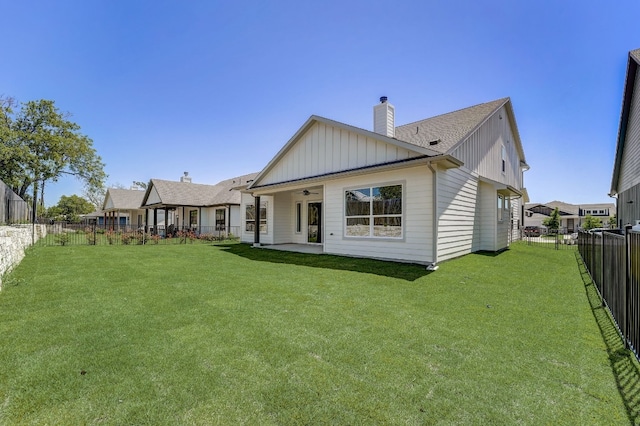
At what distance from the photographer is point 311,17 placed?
10219mm

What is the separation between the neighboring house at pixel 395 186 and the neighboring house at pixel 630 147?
4261 millimetres

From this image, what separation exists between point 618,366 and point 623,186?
17381 millimetres

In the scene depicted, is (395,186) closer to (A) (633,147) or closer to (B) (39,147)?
(A) (633,147)

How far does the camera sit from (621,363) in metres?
3.34

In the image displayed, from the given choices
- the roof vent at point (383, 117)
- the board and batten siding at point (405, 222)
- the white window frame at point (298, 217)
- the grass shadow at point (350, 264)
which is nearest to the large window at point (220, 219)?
the white window frame at point (298, 217)

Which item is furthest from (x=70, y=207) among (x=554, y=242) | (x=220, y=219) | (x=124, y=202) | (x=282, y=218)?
(x=554, y=242)

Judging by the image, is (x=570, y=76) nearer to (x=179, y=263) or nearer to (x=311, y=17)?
(x=311, y=17)

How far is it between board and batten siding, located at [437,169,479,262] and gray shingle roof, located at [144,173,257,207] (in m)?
16.3

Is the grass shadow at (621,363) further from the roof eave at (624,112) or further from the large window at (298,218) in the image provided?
the large window at (298,218)

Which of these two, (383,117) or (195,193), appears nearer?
(383,117)

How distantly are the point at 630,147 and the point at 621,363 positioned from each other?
1502 cm

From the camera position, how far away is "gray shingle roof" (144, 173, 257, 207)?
23.5m

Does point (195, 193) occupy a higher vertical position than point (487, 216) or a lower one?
higher

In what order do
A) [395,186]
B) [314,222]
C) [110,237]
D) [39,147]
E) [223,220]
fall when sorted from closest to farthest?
[395,186] < [314,222] < [110,237] < [223,220] < [39,147]
